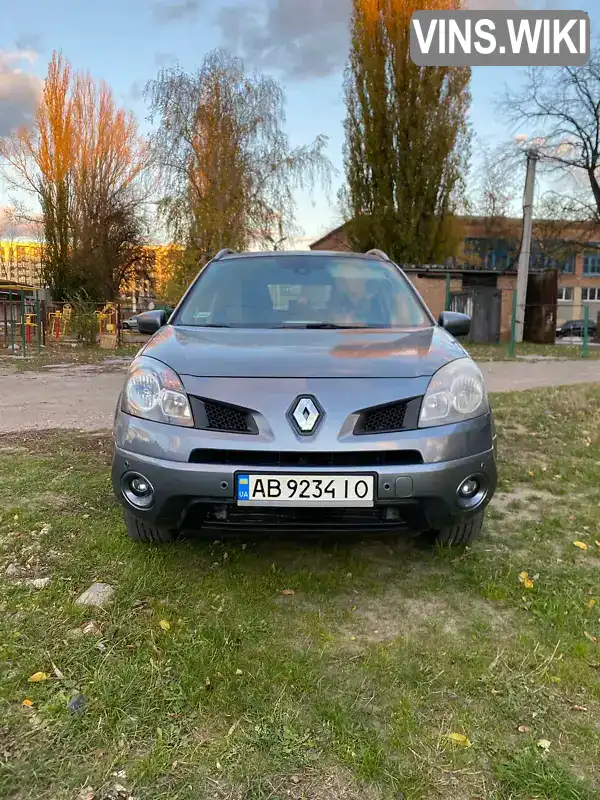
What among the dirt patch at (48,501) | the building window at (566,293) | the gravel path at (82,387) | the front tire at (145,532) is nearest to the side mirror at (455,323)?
the front tire at (145,532)

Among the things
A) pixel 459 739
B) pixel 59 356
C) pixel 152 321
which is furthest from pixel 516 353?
pixel 459 739

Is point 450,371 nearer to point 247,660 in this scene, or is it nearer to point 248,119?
point 247,660

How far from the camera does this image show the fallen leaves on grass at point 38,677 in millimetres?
2062

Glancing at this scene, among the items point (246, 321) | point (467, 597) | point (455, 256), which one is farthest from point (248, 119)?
point (467, 597)

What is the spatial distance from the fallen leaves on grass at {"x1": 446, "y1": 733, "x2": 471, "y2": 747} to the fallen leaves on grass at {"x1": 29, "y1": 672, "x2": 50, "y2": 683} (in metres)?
1.32

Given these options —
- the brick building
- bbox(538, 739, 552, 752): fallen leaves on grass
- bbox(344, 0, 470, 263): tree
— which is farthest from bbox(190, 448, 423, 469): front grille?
bbox(344, 0, 470, 263): tree

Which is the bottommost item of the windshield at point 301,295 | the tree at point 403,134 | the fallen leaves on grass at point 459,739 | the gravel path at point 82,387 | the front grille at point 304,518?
the gravel path at point 82,387

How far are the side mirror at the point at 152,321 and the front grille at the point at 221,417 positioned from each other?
1452 millimetres

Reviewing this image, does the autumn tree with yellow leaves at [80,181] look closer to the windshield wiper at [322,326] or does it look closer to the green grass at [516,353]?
the green grass at [516,353]

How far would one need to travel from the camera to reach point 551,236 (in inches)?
1453

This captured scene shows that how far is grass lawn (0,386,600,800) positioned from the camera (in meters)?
1.70

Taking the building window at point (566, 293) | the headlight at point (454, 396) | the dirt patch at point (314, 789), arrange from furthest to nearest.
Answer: the building window at point (566, 293), the headlight at point (454, 396), the dirt patch at point (314, 789)

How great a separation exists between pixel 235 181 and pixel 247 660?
725 inches

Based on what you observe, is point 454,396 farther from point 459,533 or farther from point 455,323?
point 455,323
